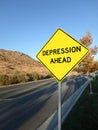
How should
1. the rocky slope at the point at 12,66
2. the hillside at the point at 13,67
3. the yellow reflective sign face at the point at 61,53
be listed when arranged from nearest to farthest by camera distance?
the yellow reflective sign face at the point at 61,53
the hillside at the point at 13,67
the rocky slope at the point at 12,66

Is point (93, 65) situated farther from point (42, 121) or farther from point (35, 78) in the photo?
point (35, 78)

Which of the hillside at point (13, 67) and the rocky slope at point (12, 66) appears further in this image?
the rocky slope at point (12, 66)

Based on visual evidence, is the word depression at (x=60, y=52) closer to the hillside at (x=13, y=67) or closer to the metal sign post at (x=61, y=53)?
the metal sign post at (x=61, y=53)

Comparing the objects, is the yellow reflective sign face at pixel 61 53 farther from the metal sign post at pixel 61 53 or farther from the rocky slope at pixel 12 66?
the rocky slope at pixel 12 66

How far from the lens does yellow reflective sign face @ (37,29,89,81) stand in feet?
20.0

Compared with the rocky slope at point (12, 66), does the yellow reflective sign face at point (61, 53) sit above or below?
below

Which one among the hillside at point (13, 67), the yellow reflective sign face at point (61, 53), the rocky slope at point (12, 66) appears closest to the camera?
the yellow reflective sign face at point (61, 53)

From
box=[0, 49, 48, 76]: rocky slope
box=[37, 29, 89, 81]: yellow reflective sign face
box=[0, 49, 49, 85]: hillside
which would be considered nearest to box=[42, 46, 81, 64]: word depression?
box=[37, 29, 89, 81]: yellow reflective sign face

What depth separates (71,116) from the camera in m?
11.7

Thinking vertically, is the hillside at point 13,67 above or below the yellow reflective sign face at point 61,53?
above

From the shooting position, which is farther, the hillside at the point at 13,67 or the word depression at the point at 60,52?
the hillside at the point at 13,67

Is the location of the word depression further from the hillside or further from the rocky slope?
the rocky slope

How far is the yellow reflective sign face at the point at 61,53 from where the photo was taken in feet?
20.0

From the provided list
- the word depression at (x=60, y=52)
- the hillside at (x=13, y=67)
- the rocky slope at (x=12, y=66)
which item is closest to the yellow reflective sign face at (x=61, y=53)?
the word depression at (x=60, y=52)
